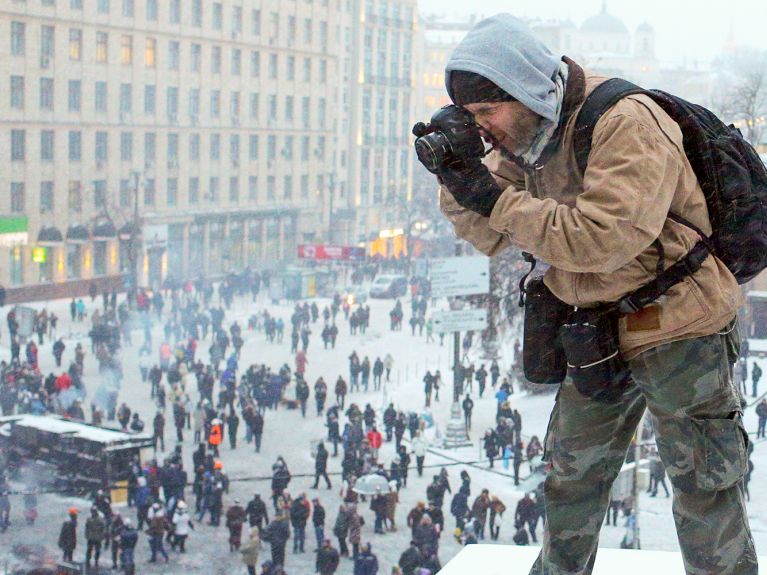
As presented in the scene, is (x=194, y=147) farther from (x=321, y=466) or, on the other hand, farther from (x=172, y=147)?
(x=321, y=466)

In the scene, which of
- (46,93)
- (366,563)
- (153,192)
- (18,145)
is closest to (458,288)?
(366,563)

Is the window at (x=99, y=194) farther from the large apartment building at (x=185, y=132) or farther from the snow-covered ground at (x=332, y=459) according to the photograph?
the snow-covered ground at (x=332, y=459)

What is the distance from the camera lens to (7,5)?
124 ft

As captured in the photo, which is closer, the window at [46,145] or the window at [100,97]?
the window at [46,145]

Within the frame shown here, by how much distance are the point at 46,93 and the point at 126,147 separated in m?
4.54

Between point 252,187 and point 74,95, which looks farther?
point 252,187

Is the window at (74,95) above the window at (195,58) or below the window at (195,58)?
below

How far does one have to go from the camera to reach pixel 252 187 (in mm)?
51188

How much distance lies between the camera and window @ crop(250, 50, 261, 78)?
50.5 m

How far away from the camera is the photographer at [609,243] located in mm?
2066

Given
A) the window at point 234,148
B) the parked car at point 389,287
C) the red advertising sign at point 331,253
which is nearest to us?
the parked car at point 389,287

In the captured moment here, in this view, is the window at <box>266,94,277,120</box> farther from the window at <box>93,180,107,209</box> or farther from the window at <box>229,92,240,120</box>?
the window at <box>93,180,107,209</box>

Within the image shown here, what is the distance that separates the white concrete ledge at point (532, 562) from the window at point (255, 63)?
48.4 metres

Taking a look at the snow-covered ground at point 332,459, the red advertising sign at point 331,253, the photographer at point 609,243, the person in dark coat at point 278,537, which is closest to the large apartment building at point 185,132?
the red advertising sign at point 331,253
